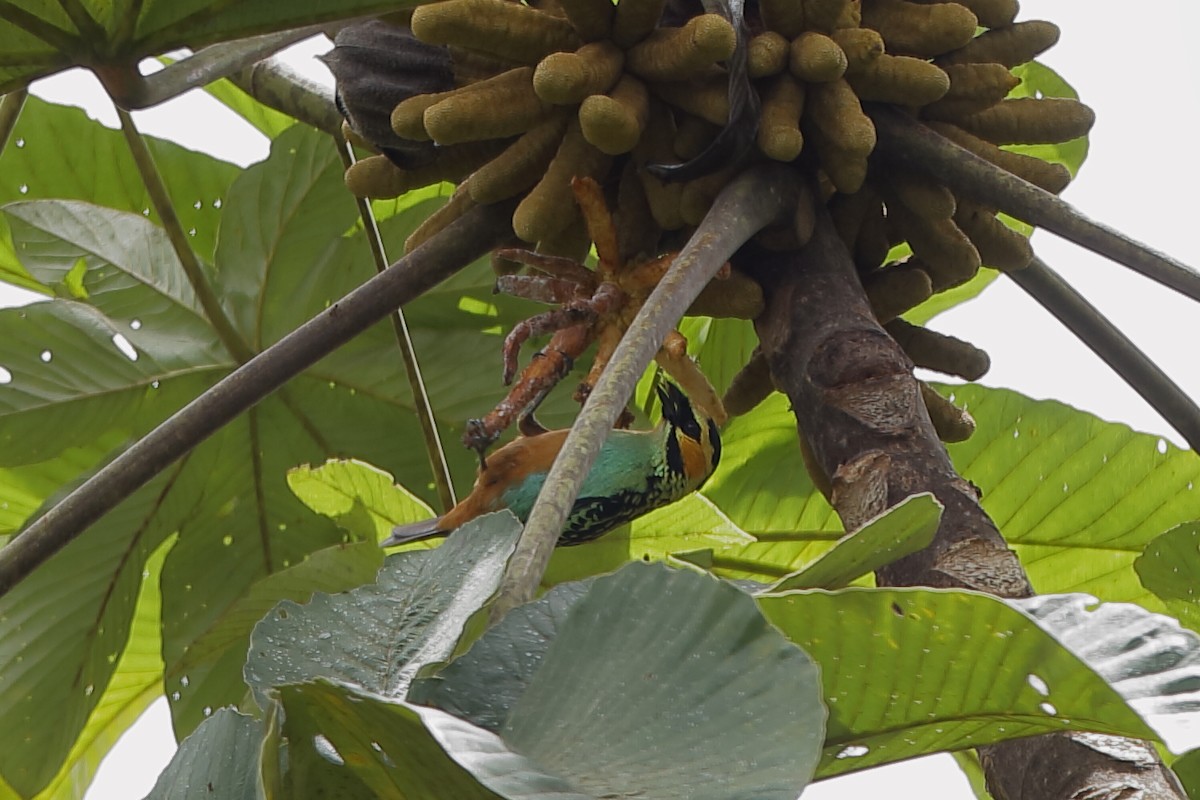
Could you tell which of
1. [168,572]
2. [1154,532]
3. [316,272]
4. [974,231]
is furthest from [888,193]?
[168,572]

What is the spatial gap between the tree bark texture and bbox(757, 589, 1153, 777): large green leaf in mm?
93

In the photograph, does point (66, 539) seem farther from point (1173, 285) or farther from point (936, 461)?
point (1173, 285)

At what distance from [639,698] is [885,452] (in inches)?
19.8

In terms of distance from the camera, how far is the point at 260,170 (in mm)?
1899

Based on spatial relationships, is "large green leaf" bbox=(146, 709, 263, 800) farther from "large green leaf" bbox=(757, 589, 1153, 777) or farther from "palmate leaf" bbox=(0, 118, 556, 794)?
"palmate leaf" bbox=(0, 118, 556, 794)

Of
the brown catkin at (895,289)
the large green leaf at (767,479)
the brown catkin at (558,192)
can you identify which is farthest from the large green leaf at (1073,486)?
the brown catkin at (558,192)

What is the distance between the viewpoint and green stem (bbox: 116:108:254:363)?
1.64 metres

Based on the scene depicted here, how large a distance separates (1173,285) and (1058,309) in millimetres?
210

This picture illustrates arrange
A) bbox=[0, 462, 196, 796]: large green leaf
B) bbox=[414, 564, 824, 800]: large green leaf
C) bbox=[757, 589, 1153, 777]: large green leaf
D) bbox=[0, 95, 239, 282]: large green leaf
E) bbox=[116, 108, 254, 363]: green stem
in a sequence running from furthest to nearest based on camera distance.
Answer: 1. bbox=[0, 95, 239, 282]: large green leaf
2. bbox=[0, 462, 196, 796]: large green leaf
3. bbox=[116, 108, 254, 363]: green stem
4. bbox=[757, 589, 1153, 777]: large green leaf
5. bbox=[414, 564, 824, 800]: large green leaf

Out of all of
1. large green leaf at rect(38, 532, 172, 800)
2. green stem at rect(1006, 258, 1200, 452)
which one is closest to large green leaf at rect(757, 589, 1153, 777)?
green stem at rect(1006, 258, 1200, 452)

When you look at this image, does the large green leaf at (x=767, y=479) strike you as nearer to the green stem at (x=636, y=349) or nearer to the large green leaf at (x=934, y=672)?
the green stem at (x=636, y=349)

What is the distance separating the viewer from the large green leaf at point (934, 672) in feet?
2.18

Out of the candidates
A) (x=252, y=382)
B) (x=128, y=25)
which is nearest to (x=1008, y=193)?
(x=252, y=382)

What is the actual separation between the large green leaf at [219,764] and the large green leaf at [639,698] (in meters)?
0.08
